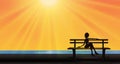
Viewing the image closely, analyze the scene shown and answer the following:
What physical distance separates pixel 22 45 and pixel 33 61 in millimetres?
4262

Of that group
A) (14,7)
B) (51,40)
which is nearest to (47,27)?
(51,40)

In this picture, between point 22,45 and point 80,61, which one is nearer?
point 80,61

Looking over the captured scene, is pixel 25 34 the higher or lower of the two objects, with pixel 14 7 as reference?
lower

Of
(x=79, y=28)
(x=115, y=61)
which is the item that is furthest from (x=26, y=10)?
(x=115, y=61)

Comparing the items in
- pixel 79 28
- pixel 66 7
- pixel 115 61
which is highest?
pixel 66 7

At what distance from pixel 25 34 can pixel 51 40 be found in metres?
1.11

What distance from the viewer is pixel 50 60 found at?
9.41 m

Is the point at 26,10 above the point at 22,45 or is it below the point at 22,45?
above

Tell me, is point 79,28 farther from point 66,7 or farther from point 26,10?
point 26,10

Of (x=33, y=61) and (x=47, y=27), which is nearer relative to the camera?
(x=33, y=61)

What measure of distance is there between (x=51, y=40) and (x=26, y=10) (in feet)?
5.28

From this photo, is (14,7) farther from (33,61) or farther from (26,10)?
(33,61)

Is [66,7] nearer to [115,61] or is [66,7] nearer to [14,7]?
[14,7]

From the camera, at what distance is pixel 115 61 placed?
30.4ft
